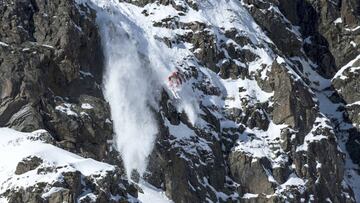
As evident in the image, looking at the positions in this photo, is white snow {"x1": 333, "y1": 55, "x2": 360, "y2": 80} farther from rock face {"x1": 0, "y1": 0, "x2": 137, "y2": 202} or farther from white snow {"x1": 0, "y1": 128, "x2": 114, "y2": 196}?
white snow {"x1": 0, "y1": 128, "x2": 114, "y2": 196}

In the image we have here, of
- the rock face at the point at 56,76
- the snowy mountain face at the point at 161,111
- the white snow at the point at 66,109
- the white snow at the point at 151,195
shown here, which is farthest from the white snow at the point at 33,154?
the white snow at the point at 151,195

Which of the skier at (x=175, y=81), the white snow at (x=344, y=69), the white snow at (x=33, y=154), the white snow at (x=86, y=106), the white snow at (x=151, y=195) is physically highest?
the white snow at (x=344, y=69)

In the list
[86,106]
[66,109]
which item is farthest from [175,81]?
[66,109]

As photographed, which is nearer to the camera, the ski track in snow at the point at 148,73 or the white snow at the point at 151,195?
the white snow at the point at 151,195

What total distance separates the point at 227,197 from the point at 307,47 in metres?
40.3

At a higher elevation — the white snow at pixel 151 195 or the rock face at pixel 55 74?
the rock face at pixel 55 74

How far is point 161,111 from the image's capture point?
10631 cm

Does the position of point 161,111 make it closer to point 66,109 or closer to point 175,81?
point 175,81

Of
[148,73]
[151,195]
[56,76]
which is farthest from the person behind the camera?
[148,73]

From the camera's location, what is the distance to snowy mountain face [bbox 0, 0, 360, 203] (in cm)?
9012

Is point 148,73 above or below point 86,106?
above

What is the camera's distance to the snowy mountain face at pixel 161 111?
296 feet

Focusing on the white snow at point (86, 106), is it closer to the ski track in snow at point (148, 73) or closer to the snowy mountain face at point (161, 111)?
the snowy mountain face at point (161, 111)

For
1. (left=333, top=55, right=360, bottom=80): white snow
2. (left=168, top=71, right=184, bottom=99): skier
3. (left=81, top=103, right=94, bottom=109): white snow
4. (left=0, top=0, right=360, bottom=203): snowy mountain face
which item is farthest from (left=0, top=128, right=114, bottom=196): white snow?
(left=333, top=55, right=360, bottom=80): white snow
